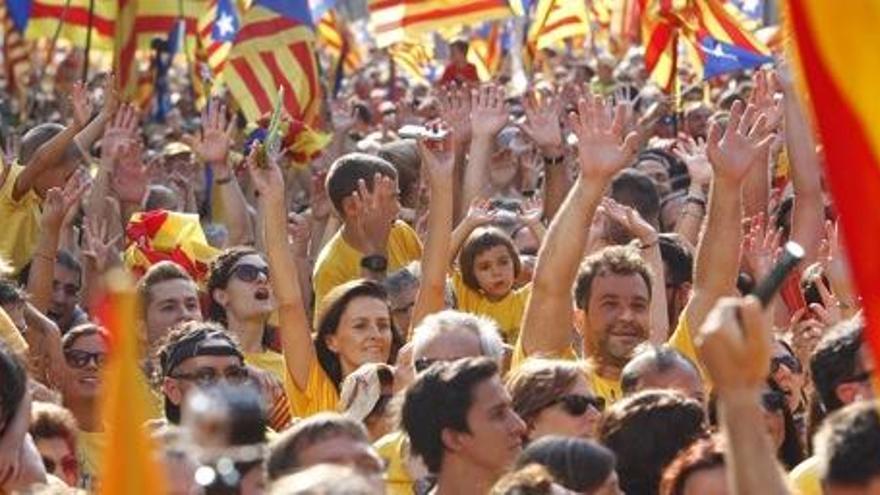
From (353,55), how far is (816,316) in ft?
62.7

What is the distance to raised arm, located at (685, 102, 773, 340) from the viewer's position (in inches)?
313

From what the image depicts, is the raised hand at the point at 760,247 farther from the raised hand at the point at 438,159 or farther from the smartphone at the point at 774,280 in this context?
the smartphone at the point at 774,280

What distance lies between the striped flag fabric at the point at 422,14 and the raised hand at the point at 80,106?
3.23m

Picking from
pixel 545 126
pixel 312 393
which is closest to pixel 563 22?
pixel 545 126

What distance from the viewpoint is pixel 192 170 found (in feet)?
47.9

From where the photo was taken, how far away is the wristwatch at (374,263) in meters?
10.1

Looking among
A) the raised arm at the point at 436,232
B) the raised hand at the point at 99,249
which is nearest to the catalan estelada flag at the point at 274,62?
the raised hand at the point at 99,249

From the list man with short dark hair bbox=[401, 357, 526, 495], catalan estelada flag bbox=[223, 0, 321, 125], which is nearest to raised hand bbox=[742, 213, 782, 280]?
man with short dark hair bbox=[401, 357, 526, 495]

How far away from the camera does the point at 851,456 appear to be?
16.6ft

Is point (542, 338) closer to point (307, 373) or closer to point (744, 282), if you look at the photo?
point (307, 373)

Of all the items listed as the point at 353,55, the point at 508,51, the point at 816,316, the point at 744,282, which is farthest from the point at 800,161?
the point at 353,55

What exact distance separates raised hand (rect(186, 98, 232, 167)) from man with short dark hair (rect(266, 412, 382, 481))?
17.8 ft

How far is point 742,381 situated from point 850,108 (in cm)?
54

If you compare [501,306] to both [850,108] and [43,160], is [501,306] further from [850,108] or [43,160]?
[850,108]
